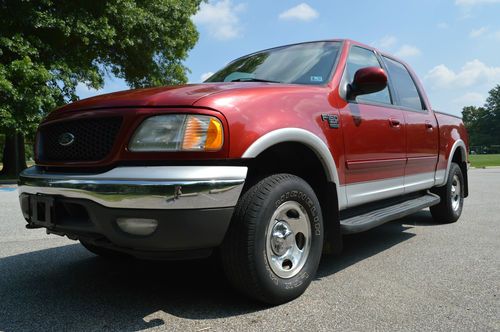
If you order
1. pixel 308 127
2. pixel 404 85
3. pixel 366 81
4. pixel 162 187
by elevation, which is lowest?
pixel 162 187

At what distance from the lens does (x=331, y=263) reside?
367cm

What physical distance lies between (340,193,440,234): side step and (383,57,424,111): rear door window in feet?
3.25

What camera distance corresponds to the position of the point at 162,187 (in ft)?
7.26

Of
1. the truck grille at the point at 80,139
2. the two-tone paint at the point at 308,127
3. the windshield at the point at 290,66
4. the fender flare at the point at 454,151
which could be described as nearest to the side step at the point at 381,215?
the two-tone paint at the point at 308,127

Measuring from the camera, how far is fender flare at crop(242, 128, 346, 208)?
2512 mm

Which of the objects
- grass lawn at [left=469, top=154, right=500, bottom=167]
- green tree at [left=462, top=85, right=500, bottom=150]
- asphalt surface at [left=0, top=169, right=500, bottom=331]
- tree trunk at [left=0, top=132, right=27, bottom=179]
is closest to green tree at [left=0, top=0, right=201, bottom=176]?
tree trunk at [left=0, top=132, right=27, bottom=179]

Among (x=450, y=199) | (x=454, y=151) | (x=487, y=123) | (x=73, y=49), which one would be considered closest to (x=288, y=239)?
(x=450, y=199)

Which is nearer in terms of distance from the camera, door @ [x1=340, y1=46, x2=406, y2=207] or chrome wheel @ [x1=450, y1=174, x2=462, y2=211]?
door @ [x1=340, y1=46, x2=406, y2=207]

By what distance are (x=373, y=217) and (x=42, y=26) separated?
13.5 meters

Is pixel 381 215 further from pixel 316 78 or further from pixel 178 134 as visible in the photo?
pixel 178 134

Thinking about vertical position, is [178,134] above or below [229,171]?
above

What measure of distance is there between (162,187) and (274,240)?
0.84 m

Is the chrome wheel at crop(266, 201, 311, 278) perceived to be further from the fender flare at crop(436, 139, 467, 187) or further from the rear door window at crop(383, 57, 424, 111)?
the fender flare at crop(436, 139, 467, 187)

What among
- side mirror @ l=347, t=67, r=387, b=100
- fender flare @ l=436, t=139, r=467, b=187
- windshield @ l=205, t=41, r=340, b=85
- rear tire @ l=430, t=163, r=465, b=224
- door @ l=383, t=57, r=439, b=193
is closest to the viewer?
side mirror @ l=347, t=67, r=387, b=100
